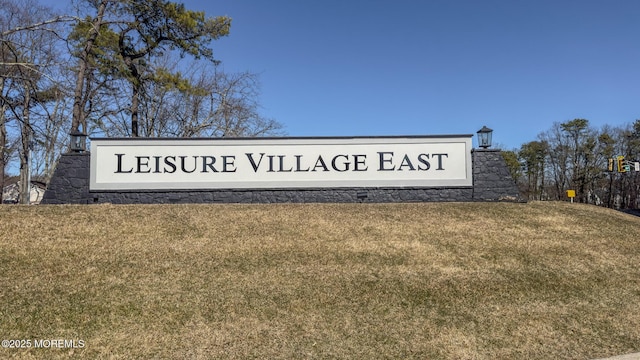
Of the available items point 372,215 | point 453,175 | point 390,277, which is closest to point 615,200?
point 453,175

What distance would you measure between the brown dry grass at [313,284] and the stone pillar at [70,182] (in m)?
1.45

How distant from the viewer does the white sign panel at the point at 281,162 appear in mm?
11211

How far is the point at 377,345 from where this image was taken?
4.49 metres

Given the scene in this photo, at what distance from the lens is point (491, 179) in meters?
11.6

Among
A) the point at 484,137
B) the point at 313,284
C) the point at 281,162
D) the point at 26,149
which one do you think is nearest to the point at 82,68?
the point at 281,162

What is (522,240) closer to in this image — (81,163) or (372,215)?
(372,215)

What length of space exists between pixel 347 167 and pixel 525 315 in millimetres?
6934

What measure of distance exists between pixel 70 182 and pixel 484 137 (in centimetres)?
1214

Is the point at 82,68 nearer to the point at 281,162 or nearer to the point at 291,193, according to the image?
the point at 281,162

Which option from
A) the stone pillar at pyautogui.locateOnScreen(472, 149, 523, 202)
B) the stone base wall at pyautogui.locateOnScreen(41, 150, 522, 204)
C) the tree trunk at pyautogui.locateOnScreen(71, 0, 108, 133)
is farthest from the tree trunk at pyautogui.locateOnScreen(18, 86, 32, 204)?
the stone pillar at pyautogui.locateOnScreen(472, 149, 523, 202)

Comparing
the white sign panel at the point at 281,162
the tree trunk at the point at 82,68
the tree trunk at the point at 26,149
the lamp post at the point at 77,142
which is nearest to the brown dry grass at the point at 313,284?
the white sign panel at the point at 281,162

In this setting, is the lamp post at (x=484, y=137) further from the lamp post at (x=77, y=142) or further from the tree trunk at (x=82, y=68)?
the tree trunk at (x=82, y=68)

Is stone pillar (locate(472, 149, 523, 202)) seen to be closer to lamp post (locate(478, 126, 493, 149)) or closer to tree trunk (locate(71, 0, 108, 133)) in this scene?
lamp post (locate(478, 126, 493, 149))

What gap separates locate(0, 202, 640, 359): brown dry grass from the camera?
14.8 feet
